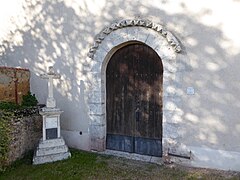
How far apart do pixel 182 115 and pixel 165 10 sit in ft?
6.87

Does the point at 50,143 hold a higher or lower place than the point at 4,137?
lower


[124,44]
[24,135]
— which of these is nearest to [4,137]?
[24,135]

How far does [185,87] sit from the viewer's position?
19.6ft

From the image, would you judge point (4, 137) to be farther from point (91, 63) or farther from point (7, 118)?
point (91, 63)

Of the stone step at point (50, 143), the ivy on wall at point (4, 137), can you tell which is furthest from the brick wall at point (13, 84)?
the stone step at point (50, 143)

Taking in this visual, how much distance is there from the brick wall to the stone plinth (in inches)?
64.6

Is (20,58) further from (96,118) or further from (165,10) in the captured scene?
(165,10)

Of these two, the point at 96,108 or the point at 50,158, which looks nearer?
the point at 50,158

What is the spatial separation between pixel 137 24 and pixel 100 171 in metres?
3.03

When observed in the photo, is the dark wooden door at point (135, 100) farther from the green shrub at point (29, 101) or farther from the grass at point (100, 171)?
the green shrub at point (29, 101)

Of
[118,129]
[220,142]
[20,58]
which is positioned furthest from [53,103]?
[220,142]

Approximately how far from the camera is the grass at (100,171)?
565 cm

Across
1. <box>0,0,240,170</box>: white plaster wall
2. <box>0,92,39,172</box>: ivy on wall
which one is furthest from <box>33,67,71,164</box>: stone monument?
<box>0,0,240,170</box>: white plaster wall

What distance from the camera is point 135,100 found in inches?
265
